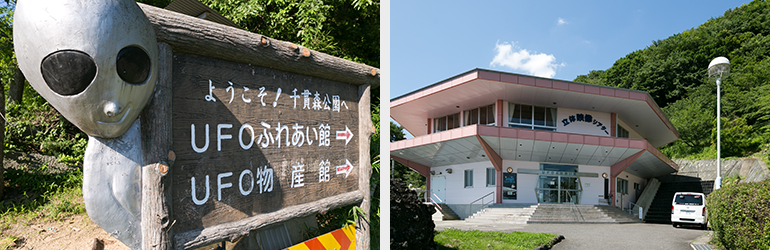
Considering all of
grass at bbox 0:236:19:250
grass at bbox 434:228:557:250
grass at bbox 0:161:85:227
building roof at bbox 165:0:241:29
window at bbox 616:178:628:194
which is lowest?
window at bbox 616:178:628:194

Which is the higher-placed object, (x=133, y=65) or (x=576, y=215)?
(x=133, y=65)

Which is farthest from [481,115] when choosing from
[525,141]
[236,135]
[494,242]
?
[236,135]

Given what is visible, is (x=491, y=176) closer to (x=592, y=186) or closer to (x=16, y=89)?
(x=592, y=186)

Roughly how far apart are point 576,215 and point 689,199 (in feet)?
11.7

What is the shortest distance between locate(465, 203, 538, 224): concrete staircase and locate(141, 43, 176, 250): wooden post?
14.0 meters

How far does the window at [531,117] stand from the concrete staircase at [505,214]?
12.2 feet

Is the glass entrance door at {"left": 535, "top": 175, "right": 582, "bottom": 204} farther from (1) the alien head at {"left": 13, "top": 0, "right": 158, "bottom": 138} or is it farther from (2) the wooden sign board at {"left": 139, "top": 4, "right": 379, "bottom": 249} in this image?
(1) the alien head at {"left": 13, "top": 0, "right": 158, "bottom": 138}

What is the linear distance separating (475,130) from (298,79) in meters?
13.4

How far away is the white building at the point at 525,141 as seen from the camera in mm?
16406

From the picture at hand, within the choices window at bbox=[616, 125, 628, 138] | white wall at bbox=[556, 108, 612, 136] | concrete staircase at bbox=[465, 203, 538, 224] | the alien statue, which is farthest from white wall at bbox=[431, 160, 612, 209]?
the alien statue

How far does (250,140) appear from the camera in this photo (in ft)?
8.88

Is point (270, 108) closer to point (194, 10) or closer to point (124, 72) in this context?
point (124, 72)

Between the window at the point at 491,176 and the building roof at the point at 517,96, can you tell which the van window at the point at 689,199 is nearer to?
the building roof at the point at 517,96

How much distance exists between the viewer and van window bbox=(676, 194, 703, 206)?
13453 mm
